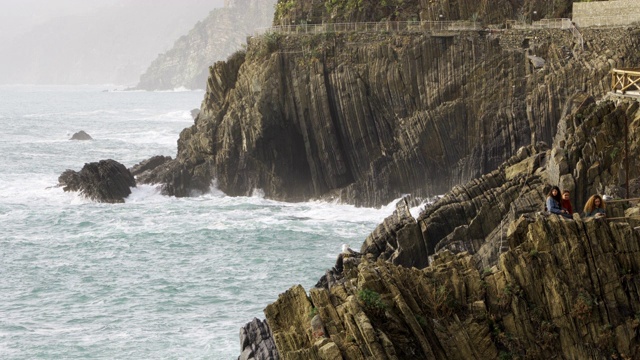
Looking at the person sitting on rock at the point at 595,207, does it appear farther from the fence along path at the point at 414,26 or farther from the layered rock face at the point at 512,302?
the fence along path at the point at 414,26

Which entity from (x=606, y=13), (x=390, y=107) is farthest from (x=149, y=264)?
(x=606, y=13)

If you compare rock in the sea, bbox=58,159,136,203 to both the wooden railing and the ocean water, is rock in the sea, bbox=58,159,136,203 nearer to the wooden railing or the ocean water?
the ocean water

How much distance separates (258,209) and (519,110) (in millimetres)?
16110

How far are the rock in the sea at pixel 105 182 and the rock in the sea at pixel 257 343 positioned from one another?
3888 centimetres

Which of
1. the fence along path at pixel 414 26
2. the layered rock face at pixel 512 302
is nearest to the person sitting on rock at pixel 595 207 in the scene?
the layered rock face at pixel 512 302

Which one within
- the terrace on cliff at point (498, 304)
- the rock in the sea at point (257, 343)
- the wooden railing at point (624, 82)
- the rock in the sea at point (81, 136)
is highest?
the wooden railing at point (624, 82)

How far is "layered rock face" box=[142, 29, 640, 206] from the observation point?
60.8 m

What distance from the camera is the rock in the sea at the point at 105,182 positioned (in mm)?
68625

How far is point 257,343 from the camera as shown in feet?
99.0

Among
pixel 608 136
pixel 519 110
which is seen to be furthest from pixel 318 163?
pixel 608 136

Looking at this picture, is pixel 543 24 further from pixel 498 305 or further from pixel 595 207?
pixel 498 305

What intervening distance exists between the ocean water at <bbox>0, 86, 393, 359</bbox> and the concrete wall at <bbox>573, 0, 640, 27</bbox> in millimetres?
16925

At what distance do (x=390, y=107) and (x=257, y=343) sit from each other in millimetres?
35010

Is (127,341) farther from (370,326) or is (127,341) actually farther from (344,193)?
(344,193)
